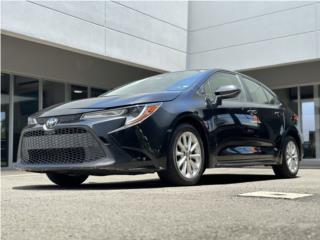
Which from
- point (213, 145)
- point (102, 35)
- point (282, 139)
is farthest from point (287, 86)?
point (213, 145)

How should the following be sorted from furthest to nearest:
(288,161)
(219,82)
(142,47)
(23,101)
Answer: (142,47), (23,101), (288,161), (219,82)

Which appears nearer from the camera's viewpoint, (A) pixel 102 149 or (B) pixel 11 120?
(A) pixel 102 149

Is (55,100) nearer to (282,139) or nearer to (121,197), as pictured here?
(282,139)

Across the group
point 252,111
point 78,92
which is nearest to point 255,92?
point 252,111

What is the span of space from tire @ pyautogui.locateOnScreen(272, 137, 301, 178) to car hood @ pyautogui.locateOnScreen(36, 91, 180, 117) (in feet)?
7.73

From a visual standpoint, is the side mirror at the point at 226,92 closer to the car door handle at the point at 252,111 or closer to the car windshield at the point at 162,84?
the car windshield at the point at 162,84

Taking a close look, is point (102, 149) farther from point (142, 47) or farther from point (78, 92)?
point (78, 92)

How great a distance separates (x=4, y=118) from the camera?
1455 centimetres

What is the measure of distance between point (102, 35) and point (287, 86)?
22.1 ft

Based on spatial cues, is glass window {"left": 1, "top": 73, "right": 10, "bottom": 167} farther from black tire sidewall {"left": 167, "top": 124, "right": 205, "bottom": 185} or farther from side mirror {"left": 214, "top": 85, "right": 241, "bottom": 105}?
black tire sidewall {"left": 167, "top": 124, "right": 205, "bottom": 185}

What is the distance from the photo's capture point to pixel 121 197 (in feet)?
15.3

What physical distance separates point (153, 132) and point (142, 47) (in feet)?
34.5

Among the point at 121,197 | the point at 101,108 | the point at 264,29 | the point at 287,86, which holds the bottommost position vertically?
the point at 121,197

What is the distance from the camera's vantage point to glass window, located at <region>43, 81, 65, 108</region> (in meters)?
15.9
